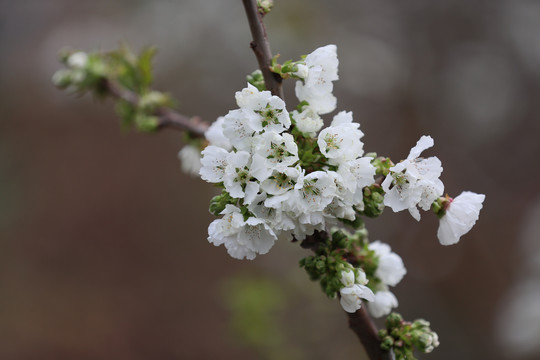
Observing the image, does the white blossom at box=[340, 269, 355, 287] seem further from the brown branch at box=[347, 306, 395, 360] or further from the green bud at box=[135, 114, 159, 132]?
the green bud at box=[135, 114, 159, 132]

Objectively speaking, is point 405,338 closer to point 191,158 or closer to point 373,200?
point 373,200

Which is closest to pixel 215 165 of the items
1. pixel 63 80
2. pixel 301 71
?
pixel 301 71

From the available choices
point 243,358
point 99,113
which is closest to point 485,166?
point 243,358

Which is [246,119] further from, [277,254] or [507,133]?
[507,133]

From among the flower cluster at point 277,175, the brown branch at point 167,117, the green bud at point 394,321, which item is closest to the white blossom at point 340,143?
the flower cluster at point 277,175

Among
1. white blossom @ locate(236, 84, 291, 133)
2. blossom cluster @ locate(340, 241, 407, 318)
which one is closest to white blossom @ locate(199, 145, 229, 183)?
white blossom @ locate(236, 84, 291, 133)

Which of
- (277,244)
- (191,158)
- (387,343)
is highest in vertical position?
(277,244)

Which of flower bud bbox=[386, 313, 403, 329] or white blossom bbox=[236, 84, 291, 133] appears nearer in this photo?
white blossom bbox=[236, 84, 291, 133]

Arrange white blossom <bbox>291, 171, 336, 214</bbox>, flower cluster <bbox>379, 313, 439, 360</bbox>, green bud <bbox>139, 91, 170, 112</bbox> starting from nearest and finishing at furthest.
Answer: white blossom <bbox>291, 171, 336, 214</bbox>
flower cluster <bbox>379, 313, 439, 360</bbox>
green bud <bbox>139, 91, 170, 112</bbox>
